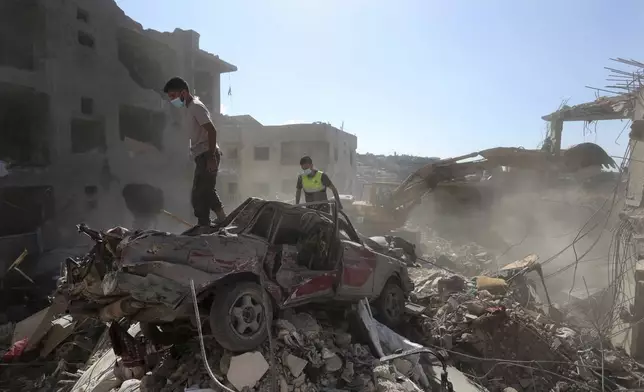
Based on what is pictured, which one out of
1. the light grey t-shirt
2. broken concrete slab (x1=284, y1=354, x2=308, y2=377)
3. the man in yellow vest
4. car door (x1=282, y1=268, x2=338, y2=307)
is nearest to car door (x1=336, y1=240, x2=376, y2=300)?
car door (x1=282, y1=268, x2=338, y2=307)

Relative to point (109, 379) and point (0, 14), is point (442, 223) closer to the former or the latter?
point (109, 379)

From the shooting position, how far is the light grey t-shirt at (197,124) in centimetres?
553

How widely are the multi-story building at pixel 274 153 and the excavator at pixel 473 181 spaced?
44.6ft

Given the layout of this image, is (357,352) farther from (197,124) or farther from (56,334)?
(56,334)

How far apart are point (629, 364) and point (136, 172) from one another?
52.9ft

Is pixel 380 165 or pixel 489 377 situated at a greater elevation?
pixel 380 165

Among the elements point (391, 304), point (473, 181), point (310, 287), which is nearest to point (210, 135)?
point (310, 287)

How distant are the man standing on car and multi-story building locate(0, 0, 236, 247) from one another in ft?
33.8

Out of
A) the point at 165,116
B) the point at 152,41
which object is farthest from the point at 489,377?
the point at 152,41

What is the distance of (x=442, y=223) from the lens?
763 inches

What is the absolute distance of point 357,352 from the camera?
529 centimetres

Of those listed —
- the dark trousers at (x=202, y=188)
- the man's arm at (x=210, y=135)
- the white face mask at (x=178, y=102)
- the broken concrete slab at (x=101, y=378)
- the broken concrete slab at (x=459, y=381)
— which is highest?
the white face mask at (x=178, y=102)

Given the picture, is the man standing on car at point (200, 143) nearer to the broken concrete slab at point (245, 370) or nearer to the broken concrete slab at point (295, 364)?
the broken concrete slab at point (245, 370)

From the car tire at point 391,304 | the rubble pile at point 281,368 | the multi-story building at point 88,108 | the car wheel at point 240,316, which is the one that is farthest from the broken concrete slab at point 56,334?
the multi-story building at point 88,108
